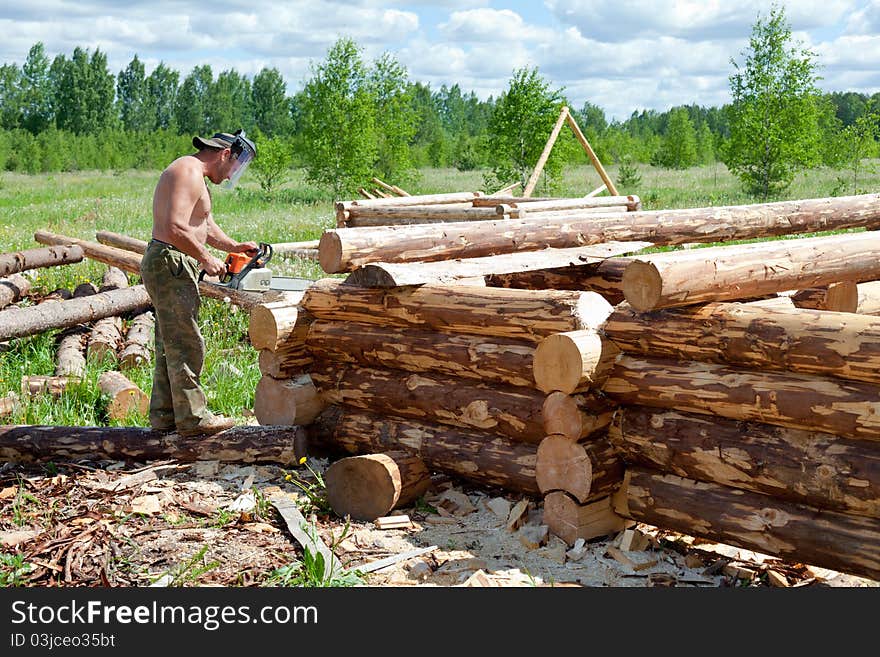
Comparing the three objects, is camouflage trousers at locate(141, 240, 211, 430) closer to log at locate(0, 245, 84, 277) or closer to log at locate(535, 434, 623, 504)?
log at locate(535, 434, 623, 504)

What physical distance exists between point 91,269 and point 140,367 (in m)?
4.90

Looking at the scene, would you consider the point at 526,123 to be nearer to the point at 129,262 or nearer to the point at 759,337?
the point at 129,262

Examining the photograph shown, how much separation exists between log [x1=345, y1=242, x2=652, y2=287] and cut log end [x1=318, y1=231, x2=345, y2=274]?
8.8 inches

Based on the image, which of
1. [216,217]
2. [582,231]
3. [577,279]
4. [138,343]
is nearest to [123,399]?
[138,343]

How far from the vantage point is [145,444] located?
6426mm

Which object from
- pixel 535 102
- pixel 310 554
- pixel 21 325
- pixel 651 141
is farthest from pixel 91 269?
pixel 651 141

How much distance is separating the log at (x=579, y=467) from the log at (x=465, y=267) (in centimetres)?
147

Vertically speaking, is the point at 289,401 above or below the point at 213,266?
below

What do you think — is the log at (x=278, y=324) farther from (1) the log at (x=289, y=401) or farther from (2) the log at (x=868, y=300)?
(2) the log at (x=868, y=300)

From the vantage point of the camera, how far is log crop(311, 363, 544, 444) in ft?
17.9

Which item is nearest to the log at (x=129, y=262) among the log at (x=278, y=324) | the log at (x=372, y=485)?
the log at (x=278, y=324)

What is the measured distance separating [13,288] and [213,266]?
6.70m

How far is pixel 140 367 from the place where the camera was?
943 centimetres

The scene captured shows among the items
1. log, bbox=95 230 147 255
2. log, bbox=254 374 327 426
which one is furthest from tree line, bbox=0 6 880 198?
log, bbox=254 374 327 426
